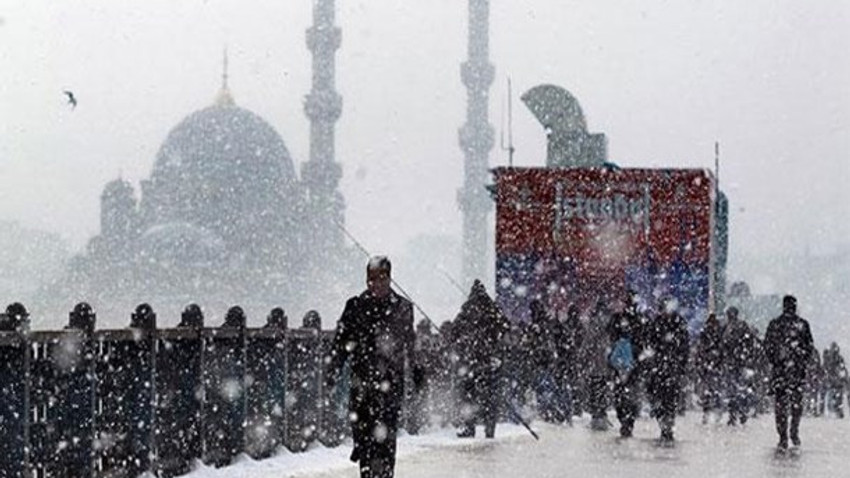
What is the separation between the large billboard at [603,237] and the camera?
95.1ft

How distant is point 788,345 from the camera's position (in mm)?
17094

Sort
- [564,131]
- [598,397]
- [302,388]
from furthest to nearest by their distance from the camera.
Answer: [564,131]
[598,397]
[302,388]

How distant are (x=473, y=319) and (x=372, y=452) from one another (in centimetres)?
852

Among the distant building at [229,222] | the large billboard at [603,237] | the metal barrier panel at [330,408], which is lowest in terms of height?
the metal barrier panel at [330,408]

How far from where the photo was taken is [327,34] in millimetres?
142375

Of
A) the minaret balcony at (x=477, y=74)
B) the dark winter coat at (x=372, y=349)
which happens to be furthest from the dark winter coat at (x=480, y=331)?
the minaret balcony at (x=477, y=74)

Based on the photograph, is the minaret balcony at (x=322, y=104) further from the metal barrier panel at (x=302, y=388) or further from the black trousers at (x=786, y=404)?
the metal barrier panel at (x=302, y=388)

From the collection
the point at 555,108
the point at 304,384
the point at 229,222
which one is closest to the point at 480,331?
the point at 304,384

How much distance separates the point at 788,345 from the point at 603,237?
12490 millimetres

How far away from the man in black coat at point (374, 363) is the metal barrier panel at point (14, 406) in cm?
186

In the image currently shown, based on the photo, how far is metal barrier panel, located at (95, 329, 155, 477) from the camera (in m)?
11.0

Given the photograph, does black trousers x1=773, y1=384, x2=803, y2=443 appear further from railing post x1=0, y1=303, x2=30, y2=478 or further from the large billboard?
the large billboard

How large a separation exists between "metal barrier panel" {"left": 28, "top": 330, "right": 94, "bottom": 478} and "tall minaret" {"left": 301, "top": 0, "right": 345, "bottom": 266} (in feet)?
403

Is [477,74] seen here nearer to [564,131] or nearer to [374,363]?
[564,131]
